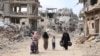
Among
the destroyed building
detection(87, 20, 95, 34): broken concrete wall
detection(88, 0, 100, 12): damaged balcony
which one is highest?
detection(88, 0, 100, 12): damaged balcony

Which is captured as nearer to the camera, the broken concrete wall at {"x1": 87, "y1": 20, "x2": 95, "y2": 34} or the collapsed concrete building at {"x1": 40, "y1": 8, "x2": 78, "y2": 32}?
the broken concrete wall at {"x1": 87, "y1": 20, "x2": 95, "y2": 34}

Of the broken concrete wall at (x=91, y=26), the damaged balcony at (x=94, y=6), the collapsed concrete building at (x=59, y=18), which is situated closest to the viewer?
the damaged balcony at (x=94, y=6)

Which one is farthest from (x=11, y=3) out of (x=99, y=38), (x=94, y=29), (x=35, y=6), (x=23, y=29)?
(x=99, y=38)

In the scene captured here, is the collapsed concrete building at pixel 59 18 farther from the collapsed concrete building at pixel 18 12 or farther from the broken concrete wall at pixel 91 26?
the broken concrete wall at pixel 91 26

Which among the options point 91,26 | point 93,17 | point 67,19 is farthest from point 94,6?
point 67,19

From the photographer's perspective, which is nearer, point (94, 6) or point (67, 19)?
point (94, 6)

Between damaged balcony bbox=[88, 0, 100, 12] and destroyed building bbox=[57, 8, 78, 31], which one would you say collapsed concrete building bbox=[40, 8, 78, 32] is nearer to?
destroyed building bbox=[57, 8, 78, 31]

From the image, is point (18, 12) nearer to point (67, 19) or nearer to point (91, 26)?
point (91, 26)

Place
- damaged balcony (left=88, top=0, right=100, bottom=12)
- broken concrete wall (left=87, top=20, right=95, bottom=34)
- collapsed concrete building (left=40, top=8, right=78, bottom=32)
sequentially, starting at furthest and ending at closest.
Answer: collapsed concrete building (left=40, top=8, right=78, bottom=32) < broken concrete wall (left=87, top=20, right=95, bottom=34) < damaged balcony (left=88, top=0, right=100, bottom=12)

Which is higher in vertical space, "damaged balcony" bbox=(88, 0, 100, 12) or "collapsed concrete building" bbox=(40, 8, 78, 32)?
"damaged balcony" bbox=(88, 0, 100, 12)

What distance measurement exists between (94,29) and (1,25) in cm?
1312

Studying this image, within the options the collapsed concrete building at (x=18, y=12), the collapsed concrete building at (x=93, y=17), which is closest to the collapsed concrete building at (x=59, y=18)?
the collapsed concrete building at (x=18, y=12)

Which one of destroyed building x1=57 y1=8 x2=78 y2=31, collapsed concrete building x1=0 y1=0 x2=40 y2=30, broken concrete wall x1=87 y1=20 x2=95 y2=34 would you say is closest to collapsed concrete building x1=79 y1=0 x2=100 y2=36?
broken concrete wall x1=87 y1=20 x2=95 y2=34

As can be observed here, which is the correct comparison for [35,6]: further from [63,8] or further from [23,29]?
[63,8]
